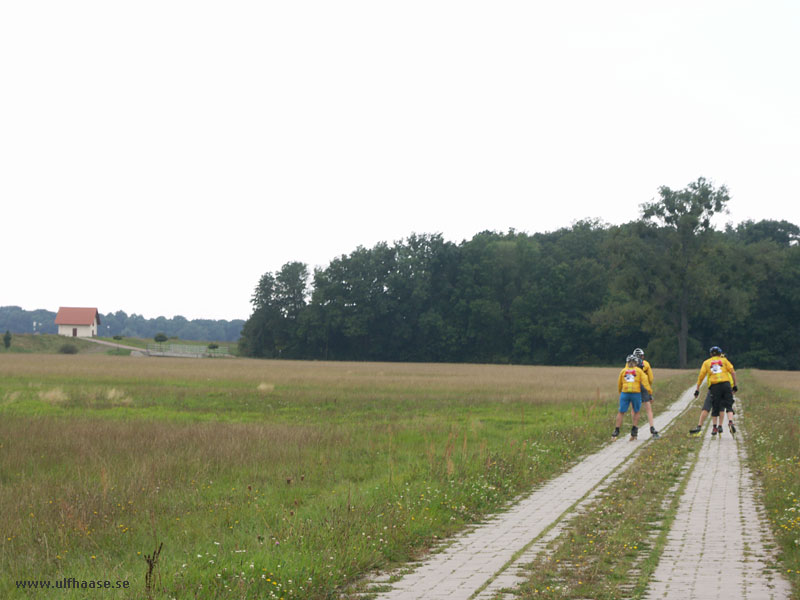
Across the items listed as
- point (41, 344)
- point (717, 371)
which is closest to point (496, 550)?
point (717, 371)

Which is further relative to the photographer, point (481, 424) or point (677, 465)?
point (481, 424)

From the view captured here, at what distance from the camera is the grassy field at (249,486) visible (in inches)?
272

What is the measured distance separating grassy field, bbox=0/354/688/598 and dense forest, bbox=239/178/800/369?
175ft

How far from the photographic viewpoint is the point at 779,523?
8367 millimetres

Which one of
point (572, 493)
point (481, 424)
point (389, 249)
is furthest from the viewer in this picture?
point (389, 249)

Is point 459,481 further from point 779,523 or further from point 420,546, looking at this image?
point 779,523

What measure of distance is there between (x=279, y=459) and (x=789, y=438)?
326 inches

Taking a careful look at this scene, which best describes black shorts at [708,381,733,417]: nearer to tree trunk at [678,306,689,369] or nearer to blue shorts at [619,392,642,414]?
blue shorts at [619,392,642,414]

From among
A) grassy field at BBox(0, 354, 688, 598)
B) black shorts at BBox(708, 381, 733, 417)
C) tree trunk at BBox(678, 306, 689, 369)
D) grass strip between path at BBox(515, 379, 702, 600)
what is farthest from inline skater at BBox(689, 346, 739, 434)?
tree trunk at BBox(678, 306, 689, 369)

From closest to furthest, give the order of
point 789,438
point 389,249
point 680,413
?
1. point 789,438
2. point 680,413
3. point 389,249

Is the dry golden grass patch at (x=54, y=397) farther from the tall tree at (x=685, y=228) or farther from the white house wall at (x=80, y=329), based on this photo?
the white house wall at (x=80, y=329)

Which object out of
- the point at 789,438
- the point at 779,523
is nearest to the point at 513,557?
the point at 779,523

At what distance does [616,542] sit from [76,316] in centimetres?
16337

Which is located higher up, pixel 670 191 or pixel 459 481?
pixel 670 191
